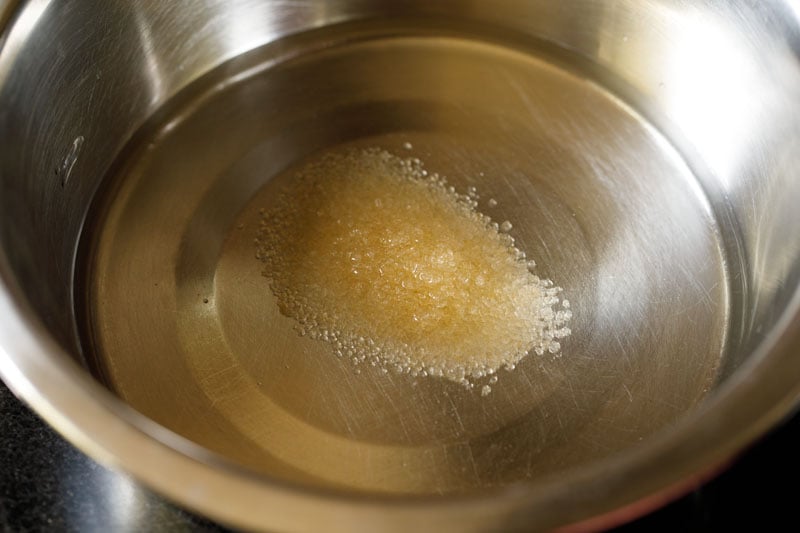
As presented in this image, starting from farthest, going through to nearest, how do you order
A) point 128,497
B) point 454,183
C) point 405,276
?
point 454,183
point 405,276
point 128,497

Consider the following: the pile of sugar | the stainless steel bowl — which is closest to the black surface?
the stainless steel bowl

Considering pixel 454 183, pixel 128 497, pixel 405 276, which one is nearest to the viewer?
pixel 128 497

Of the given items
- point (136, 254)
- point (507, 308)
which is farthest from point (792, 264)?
point (136, 254)

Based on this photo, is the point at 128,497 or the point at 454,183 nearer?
the point at 128,497

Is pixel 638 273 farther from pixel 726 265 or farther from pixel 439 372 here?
pixel 439 372

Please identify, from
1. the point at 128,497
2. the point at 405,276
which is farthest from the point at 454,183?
the point at 128,497

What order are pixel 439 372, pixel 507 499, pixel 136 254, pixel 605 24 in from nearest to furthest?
pixel 507 499 → pixel 439 372 → pixel 136 254 → pixel 605 24

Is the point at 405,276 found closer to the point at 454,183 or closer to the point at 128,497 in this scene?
the point at 454,183
